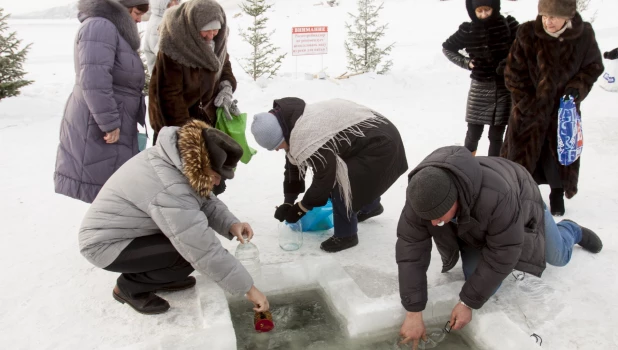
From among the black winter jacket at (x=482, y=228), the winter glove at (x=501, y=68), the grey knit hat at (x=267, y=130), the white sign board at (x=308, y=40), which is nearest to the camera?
the black winter jacket at (x=482, y=228)

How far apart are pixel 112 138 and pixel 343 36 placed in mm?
15733

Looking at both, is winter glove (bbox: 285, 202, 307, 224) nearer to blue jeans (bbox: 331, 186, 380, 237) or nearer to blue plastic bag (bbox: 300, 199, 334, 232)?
blue jeans (bbox: 331, 186, 380, 237)

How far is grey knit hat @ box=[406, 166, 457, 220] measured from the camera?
1938 mm

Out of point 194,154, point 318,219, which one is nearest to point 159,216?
point 194,154

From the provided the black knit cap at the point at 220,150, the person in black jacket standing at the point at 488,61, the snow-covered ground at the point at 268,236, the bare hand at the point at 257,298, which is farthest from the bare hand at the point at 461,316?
the person in black jacket standing at the point at 488,61

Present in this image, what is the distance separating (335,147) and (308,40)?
19.1ft

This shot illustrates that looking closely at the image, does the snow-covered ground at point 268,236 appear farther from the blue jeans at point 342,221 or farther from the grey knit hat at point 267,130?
the grey knit hat at point 267,130

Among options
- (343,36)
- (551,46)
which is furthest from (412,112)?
(343,36)

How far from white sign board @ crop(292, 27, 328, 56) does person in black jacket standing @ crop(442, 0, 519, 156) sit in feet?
14.1

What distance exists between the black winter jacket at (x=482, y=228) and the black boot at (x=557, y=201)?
4.18 ft

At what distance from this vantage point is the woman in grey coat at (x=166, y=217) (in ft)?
7.21

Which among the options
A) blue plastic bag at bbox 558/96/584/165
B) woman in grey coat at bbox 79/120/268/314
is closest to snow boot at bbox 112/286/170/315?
woman in grey coat at bbox 79/120/268/314

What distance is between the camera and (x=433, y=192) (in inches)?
76.1

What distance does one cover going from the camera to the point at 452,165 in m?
2.01
